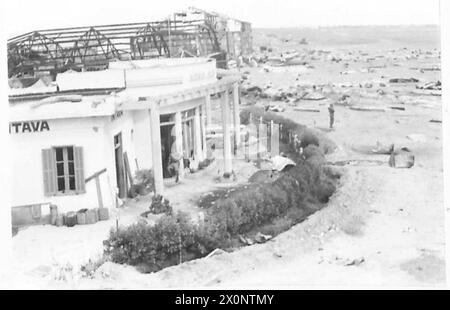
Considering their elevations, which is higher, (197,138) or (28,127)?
(28,127)

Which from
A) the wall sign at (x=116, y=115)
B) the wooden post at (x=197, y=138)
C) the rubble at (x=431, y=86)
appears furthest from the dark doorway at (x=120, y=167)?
the rubble at (x=431, y=86)

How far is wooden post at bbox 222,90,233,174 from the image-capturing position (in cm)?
804

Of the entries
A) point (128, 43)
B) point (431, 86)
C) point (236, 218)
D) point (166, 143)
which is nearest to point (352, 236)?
point (236, 218)

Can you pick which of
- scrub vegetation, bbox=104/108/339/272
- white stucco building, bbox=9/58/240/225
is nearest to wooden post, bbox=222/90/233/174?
white stucco building, bbox=9/58/240/225

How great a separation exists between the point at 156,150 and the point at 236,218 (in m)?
1.23

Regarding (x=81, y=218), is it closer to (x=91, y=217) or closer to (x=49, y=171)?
(x=91, y=217)

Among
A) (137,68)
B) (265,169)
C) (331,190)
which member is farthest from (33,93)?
(331,190)

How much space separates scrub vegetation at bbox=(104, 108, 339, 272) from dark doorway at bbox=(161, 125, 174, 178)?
83 centimetres

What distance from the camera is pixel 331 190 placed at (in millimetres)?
7512

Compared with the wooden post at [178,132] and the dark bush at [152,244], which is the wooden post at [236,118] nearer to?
the wooden post at [178,132]

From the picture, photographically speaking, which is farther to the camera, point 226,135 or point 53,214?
point 226,135

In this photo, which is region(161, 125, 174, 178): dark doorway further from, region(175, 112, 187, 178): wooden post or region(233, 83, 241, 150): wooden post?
region(233, 83, 241, 150): wooden post

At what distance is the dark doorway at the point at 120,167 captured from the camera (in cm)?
754

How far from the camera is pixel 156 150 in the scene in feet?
25.1
